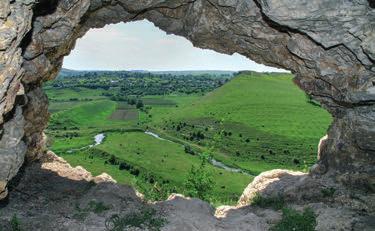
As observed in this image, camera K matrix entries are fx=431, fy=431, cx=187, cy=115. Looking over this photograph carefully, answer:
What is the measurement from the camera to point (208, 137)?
5502 inches

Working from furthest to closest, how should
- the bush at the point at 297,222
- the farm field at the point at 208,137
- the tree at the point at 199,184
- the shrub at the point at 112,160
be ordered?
the shrub at the point at 112,160, the farm field at the point at 208,137, the tree at the point at 199,184, the bush at the point at 297,222

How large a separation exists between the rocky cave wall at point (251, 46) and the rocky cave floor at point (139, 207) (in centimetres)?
222

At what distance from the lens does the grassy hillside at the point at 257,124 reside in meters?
116

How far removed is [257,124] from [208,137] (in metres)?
18.7

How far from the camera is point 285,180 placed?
3728 cm

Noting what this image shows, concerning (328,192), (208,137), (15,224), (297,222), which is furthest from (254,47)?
(208,137)

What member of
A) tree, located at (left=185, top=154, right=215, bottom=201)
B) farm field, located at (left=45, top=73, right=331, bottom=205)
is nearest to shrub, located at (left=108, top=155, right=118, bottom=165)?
farm field, located at (left=45, top=73, right=331, bottom=205)

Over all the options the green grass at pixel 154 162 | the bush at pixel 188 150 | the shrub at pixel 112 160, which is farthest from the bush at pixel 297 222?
the bush at pixel 188 150

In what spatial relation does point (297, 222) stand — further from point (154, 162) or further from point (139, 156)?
point (139, 156)

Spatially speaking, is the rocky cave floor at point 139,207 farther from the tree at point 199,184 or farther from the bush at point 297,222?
the tree at point 199,184

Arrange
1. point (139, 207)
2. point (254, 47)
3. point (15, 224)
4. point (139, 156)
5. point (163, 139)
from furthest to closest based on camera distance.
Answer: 1. point (163, 139)
2. point (139, 156)
3. point (254, 47)
4. point (139, 207)
5. point (15, 224)

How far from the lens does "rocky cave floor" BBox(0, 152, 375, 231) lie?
28.1 meters

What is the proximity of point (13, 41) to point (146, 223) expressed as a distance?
1398cm

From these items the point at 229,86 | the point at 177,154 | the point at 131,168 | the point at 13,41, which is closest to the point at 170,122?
the point at 229,86
